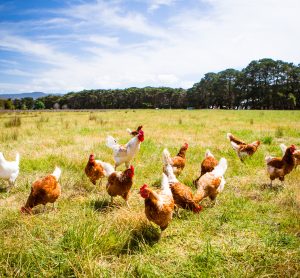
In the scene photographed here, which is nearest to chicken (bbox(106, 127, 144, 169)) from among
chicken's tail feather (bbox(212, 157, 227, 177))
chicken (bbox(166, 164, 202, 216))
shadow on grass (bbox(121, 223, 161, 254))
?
chicken's tail feather (bbox(212, 157, 227, 177))

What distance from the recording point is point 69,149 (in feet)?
30.2

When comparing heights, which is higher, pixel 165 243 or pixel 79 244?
pixel 79 244

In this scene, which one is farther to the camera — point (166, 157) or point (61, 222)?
point (166, 157)

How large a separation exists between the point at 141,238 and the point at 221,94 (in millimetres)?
82531

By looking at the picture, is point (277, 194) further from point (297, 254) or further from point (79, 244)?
point (79, 244)

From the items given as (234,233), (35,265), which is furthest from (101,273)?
(234,233)

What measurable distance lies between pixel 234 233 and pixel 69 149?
685cm

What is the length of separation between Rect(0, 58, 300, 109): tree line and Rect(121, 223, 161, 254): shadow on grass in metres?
65.2

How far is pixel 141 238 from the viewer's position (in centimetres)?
368

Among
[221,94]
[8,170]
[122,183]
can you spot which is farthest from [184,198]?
[221,94]

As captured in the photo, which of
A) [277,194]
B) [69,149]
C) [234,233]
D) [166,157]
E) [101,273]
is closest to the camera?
[101,273]

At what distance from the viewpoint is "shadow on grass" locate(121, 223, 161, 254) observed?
337 cm

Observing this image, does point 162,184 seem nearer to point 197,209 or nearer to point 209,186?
point 197,209

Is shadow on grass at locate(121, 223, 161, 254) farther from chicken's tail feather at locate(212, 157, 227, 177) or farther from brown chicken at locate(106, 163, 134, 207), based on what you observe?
chicken's tail feather at locate(212, 157, 227, 177)
